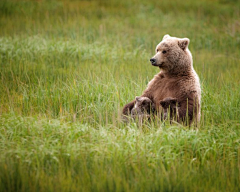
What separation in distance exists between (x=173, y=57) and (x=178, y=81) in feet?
1.17

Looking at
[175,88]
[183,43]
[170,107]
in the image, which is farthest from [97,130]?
[183,43]

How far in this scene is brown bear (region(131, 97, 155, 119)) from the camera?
4465 mm

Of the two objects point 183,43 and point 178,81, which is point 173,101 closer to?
point 178,81

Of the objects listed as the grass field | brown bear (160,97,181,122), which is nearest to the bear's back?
brown bear (160,97,181,122)

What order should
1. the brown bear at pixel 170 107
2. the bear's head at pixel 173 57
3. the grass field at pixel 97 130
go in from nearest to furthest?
the grass field at pixel 97 130 → the brown bear at pixel 170 107 → the bear's head at pixel 173 57

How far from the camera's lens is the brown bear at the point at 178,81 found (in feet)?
13.8

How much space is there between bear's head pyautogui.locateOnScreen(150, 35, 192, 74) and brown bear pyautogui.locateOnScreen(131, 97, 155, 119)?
1.79 ft

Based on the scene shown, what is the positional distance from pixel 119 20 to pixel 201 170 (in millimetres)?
10816

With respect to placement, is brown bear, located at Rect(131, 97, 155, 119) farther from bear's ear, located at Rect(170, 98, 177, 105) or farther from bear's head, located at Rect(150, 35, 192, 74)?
bear's head, located at Rect(150, 35, 192, 74)

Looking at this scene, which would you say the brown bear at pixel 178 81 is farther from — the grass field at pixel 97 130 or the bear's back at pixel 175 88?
the grass field at pixel 97 130

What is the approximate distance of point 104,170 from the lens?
3.33m

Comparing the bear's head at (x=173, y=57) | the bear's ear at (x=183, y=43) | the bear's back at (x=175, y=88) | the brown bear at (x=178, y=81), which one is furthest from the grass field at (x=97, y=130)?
the bear's ear at (x=183, y=43)

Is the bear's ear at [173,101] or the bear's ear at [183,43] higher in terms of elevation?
the bear's ear at [183,43]

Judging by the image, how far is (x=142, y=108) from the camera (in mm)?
4500
